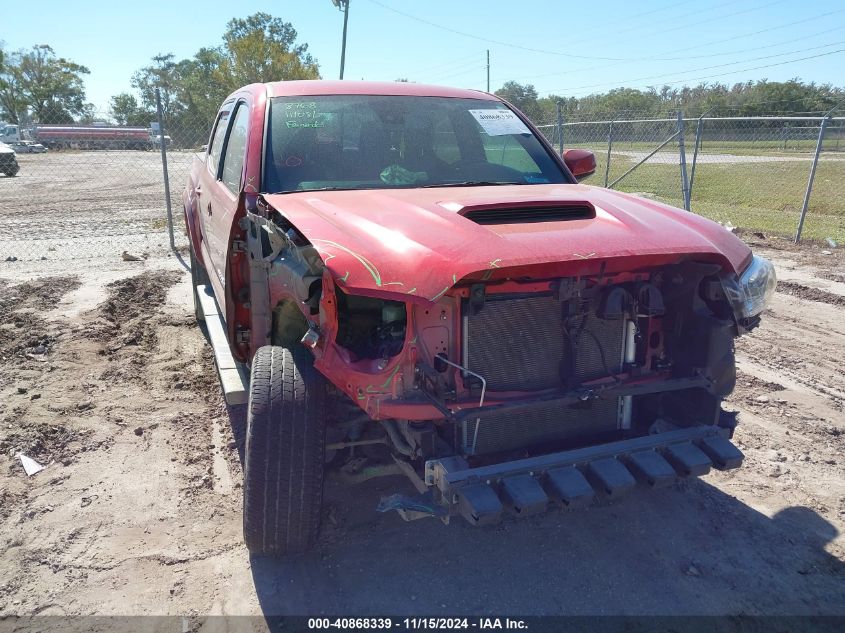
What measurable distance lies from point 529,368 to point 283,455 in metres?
1.07

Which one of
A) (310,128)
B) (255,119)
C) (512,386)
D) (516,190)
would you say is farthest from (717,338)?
(255,119)

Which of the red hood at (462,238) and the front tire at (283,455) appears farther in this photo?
the front tire at (283,455)

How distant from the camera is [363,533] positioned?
3.24 meters

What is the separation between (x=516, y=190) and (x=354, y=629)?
224cm

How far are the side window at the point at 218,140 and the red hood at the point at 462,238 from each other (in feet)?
5.65

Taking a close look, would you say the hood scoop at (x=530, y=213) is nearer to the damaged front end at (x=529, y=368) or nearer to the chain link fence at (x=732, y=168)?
the damaged front end at (x=529, y=368)

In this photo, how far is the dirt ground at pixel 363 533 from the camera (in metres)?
2.79

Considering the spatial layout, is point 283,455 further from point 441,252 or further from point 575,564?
point 575,564

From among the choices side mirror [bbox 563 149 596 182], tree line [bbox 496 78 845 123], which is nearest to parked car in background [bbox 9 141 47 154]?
tree line [bbox 496 78 845 123]

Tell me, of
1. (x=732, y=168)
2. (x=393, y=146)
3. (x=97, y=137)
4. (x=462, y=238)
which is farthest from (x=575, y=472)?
(x=97, y=137)

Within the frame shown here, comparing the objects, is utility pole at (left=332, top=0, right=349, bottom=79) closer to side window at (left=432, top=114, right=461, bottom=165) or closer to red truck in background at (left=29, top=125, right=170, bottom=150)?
red truck in background at (left=29, top=125, right=170, bottom=150)

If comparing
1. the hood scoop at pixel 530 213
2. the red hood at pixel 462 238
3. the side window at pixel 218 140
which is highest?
the side window at pixel 218 140

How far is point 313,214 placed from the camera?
9.75 feet

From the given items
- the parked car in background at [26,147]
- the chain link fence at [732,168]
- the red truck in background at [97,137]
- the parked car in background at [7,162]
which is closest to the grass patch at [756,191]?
the chain link fence at [732,168]
